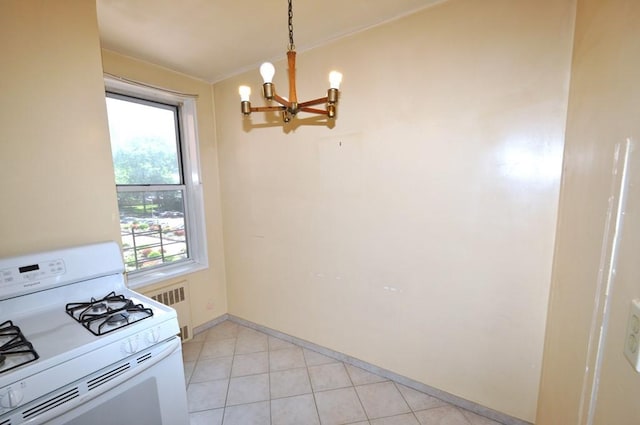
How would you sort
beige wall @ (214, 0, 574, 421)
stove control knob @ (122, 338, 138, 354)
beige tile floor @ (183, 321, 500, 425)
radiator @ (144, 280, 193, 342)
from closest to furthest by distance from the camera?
stove control knob @ (122, 338, 138, 354) < beige wall @ (214, 0, 574, 421) < beige tile floor @ (183, 321, 500, 425) < radiator @ (144, 280, 193, 342)

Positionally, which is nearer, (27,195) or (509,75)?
(27,195)

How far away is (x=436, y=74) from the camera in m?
1.64

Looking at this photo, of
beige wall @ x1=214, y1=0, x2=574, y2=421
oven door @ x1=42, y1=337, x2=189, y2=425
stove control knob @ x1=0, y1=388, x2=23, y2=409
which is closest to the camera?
stove control knob @ x1=0, y1=388, x2=23, y2=409

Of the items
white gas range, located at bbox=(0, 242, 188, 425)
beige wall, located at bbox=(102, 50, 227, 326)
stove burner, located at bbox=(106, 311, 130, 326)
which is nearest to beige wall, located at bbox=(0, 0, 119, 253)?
white gas range, located at bbox=(0, 242, 188, 425)

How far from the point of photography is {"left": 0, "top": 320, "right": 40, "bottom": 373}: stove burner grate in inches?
34.8

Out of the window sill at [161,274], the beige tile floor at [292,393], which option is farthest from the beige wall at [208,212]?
the beige tile floor at [292,393]

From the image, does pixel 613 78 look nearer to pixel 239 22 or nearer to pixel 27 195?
pixel 239 22

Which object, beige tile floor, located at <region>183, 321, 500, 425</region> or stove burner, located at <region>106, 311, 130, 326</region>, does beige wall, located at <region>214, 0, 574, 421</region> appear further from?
stove burner, located at <region>106, 311, 130, 326</region>

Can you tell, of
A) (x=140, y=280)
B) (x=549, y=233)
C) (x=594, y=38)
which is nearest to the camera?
(x=594, y=38)

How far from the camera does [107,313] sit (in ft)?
3.98

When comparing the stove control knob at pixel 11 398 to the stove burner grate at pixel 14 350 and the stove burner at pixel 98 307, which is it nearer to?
the stove burner grate at pixel 14 350

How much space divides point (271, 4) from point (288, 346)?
272 cm

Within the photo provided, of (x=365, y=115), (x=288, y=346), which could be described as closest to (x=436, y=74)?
(x=365, y=115)

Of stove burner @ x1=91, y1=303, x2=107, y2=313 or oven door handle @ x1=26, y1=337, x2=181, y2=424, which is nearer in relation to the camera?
oven door handle @ x1=26, y1=337, x2=181, y2=424
